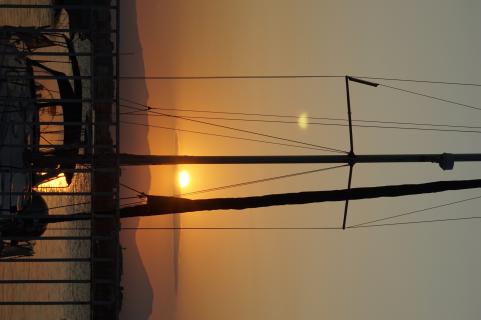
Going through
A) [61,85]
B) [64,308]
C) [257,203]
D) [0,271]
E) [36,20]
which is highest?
[36,20]

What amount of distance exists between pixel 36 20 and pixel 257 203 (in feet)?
41.3

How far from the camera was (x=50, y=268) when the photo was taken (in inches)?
760

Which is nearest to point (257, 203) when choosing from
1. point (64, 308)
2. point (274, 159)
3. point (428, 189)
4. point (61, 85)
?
point (274, 159)

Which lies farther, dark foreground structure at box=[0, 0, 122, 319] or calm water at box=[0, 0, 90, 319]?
calm water at box=[0, 0, 90, 319]

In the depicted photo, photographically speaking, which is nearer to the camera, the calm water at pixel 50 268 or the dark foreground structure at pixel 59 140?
the dark foreground structure at pixel 59 140

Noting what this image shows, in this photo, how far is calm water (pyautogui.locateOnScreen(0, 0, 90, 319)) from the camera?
14.5 meters

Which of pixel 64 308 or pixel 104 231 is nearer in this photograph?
pixel 104 231

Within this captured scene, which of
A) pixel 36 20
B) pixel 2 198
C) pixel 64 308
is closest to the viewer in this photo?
pixel 2 198

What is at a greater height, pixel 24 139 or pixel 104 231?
pixel 24 139

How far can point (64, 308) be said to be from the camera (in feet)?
69.7

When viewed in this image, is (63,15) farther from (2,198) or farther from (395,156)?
(395,156)

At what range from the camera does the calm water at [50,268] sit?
47.4 ft

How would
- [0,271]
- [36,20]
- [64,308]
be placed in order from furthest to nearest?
[64,308]
[36,20]
[0,271]

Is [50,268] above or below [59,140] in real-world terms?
below
